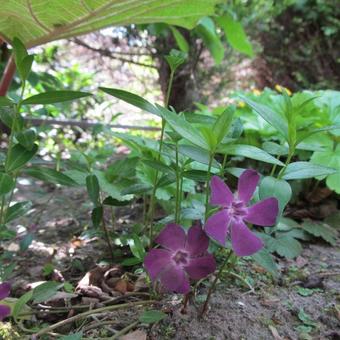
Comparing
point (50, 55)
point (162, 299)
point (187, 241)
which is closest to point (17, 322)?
point (162, 299)

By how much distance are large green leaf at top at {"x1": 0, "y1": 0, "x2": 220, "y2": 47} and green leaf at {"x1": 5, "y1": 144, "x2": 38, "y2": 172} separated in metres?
0.41

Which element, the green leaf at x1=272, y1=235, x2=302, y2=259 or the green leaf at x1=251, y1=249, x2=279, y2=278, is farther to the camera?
the green leaf at x1=272, y1=235, x2=302, y2=259

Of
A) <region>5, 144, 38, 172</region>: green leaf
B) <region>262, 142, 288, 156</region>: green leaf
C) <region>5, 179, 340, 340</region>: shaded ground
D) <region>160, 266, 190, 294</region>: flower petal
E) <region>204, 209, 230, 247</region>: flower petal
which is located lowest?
<region>5, 179, 340, 340</region>: shaded ground

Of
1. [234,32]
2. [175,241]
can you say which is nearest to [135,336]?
[175,241]

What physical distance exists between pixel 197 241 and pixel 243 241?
0.09 metres

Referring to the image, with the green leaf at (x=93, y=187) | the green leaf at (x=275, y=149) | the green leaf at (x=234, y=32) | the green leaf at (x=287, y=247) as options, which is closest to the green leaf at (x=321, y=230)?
the green leaf at (x=287, y=247)

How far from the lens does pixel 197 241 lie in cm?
80

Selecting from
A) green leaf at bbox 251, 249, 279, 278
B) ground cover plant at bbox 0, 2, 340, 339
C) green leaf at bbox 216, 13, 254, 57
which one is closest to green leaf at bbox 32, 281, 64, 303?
ground cover plant at bbox 0, 2, 340, 339

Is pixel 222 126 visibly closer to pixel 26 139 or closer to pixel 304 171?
pixel 304 171

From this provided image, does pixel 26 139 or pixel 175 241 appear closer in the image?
pixel 175 241

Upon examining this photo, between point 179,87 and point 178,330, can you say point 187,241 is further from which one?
point 179,87

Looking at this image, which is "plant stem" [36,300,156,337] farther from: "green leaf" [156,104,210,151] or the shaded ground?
"green leaf" [156,104,210,151]

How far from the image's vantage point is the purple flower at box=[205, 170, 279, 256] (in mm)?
730

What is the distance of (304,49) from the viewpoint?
6.13m
